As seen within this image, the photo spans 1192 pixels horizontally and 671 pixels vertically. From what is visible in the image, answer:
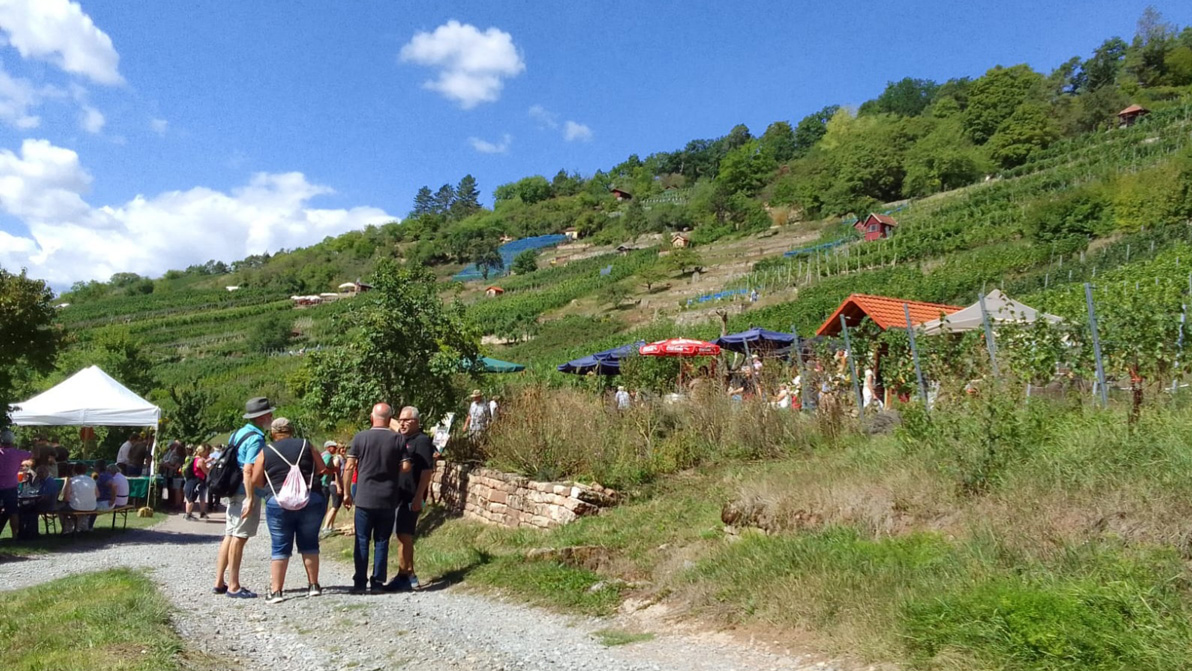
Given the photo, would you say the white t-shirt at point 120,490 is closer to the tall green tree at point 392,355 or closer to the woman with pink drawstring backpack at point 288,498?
the tall green tree at point 392,355

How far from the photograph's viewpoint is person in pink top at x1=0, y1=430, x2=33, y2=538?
31.9ft

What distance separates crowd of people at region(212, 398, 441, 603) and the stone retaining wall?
1605mm

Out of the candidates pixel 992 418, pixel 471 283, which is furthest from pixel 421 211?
pixel 992 418

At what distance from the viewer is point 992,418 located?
19.5ft

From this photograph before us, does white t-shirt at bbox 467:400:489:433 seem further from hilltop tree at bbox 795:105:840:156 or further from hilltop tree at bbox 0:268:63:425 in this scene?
hilltop tree at bbox 795:105:840:156

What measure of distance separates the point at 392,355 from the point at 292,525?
5094 millimetres

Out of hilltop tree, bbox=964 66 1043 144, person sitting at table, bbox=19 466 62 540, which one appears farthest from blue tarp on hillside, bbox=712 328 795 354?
hilltop tree, bbox=964 66 1043 144

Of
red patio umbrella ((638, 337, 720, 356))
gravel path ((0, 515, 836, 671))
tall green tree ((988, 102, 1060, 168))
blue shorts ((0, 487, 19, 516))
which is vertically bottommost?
gravel path ((0, 515, 836, 671))

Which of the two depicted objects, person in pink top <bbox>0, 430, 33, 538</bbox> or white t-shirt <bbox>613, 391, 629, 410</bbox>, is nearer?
person in pink top <bbox>0, 430, 33, 538</bbox>

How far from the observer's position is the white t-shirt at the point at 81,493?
36.1 ft

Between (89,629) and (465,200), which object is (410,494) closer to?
(89,629)

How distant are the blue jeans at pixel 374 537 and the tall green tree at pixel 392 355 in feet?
14.9

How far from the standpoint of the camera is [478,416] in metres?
10.8

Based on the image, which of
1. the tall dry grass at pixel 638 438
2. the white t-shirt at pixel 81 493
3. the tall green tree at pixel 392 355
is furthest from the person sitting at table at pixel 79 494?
the tall dry grass at pixel 638 438
